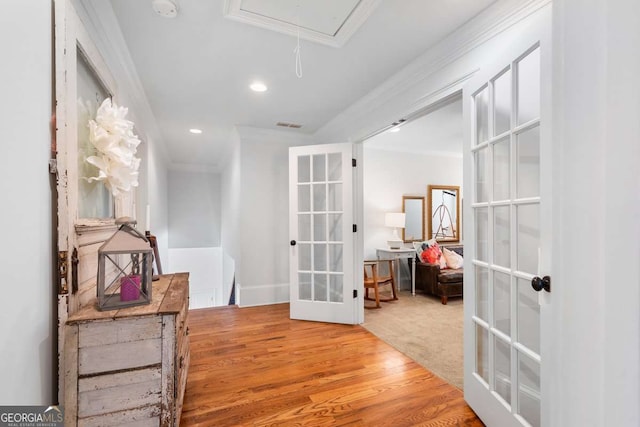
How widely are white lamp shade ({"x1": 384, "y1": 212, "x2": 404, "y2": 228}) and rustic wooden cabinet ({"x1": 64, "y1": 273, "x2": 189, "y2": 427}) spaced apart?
403 centimetres

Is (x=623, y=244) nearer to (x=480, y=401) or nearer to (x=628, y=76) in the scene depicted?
(x=628, y=76)

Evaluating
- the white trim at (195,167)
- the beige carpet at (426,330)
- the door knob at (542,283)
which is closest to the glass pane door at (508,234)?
the door knob at (542,283)

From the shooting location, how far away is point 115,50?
1944 millimetres

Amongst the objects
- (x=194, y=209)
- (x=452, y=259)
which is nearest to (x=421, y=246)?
(x=452, y=259)

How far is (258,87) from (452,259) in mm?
3750

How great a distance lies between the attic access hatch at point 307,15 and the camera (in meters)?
1.64

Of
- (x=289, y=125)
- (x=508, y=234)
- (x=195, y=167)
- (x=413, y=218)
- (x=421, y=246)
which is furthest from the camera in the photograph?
(x=195, y=167)

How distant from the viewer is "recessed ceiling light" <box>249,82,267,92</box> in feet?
8.52

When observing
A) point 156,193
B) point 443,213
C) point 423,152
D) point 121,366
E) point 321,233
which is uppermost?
point 423,152

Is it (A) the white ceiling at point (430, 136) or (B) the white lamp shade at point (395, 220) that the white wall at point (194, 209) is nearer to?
(A) the white ceiling at point (430, 136)

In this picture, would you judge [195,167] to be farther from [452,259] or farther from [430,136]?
[452,259]

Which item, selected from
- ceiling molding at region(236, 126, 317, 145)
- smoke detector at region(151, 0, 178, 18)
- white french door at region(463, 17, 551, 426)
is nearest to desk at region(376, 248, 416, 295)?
ceiling molding at region(236, 126, 317, 145)

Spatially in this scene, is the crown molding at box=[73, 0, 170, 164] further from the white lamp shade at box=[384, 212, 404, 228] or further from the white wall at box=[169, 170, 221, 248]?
the white lamp shade at box=[384, 212, 404, 228]

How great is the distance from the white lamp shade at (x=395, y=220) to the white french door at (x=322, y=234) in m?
1.86
